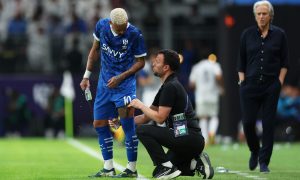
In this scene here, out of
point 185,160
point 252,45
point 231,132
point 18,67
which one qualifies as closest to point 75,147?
point 231,132

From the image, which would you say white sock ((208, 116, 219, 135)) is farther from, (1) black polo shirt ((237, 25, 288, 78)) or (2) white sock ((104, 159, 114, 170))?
(2) white sock ((104, 159, 114, 170))

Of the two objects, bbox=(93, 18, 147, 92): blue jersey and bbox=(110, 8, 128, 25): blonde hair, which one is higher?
bbox=(110, 8, 128, 25): blonde hair

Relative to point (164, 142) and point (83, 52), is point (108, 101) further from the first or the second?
point (83, 52)

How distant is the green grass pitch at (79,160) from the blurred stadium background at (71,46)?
2263 mm

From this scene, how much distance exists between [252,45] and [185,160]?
3.01m

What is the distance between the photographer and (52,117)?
26594mm

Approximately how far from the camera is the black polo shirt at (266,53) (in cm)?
1368

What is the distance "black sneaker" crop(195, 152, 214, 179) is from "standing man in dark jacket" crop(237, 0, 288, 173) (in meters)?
2.37

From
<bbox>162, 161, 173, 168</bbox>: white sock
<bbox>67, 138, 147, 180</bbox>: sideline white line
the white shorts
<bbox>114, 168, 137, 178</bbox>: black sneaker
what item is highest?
<bbox>162, 161, 173, 168</bbox>: white sock

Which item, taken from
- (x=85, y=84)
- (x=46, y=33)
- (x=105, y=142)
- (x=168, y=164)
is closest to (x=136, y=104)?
(x=168, y=164)

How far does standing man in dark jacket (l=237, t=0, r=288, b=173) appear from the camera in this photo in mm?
13586

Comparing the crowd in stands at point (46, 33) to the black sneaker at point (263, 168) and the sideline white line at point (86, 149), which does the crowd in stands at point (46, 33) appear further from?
the black sneaker at point (263, 168)

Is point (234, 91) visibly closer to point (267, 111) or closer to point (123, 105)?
point (267, 111)

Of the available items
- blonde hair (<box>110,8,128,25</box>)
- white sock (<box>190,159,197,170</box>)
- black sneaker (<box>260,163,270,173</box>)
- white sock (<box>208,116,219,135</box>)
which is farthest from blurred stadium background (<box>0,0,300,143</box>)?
white sock (<box>190,159,197,170</box>)
